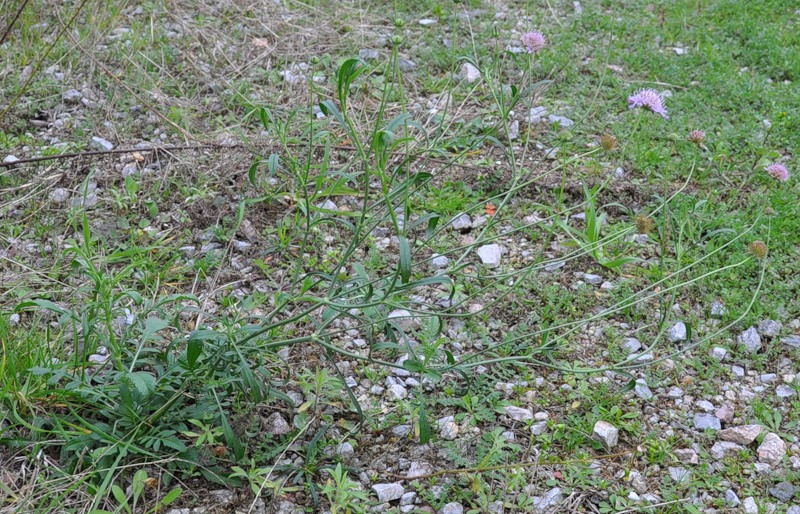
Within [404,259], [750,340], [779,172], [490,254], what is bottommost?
[750,340]

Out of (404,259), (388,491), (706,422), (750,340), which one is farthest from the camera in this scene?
(750,340)

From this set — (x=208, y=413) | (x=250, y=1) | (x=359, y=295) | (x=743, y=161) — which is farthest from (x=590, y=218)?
(x=250, y=1)

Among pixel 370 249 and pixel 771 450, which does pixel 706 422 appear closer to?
pixel 771 450

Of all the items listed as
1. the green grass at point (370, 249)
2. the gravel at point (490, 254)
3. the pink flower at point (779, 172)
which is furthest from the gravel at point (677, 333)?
the pink flower at point (779, 172)

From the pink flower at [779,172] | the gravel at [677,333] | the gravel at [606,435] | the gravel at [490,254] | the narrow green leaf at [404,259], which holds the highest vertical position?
the narrow green leaf at [404,259]

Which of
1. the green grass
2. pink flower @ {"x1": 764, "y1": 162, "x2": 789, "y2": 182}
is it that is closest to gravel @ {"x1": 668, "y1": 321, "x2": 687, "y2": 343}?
the green grass

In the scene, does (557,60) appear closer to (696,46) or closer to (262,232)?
(696,46)

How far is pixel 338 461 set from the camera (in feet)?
7.17

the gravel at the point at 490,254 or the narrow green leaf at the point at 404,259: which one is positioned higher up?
the narrow green leaf at the point at 404,259

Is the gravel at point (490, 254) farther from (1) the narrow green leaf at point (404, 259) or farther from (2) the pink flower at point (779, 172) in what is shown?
(1) the narrow green leaf at point (404, 259)

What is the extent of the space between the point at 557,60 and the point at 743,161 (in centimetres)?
108

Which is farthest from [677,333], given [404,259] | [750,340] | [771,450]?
[404,259]

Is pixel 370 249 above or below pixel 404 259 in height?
below

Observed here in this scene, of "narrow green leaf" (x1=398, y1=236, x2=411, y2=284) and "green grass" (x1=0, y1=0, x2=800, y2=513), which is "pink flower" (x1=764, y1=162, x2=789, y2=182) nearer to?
"green grass" (x1=0, y1=0, x2=800, y2=513)
